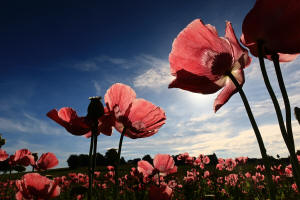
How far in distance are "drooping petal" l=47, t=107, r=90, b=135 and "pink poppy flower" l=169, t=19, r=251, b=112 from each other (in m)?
0.63

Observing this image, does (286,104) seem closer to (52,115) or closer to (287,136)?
(287,136)

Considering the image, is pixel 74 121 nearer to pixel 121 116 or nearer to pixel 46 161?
pixel 121 116

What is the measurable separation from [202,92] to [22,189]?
1.28m

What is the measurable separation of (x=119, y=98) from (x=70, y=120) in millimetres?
298

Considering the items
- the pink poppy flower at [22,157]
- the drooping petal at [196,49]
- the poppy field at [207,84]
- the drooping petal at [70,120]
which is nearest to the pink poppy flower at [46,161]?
the pink poppy flower at [22,157]

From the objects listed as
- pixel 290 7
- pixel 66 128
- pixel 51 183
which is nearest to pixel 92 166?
pixel 66 128

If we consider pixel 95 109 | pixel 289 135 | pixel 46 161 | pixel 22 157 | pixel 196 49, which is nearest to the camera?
pixel 289 135

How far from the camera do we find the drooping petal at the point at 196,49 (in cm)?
89

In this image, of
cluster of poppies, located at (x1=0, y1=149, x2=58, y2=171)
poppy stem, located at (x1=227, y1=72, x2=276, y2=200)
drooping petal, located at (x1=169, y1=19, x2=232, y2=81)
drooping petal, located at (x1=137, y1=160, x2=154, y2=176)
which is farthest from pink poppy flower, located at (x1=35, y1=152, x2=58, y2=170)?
poppy stem, located at (x1=227, y1=72, x2=276, y2=200)

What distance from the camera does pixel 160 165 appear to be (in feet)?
10.5

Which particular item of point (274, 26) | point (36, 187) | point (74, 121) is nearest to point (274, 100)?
point (274, 26)

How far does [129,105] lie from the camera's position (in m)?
1.34

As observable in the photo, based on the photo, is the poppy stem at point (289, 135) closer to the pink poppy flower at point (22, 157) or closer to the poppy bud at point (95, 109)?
the poppy bud at point (95, 109)

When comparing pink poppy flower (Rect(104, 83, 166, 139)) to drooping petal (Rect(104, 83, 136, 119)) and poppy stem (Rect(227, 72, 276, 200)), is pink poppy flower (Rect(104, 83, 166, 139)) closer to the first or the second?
drooping petal (Rect(104, 83, 136, 119))
